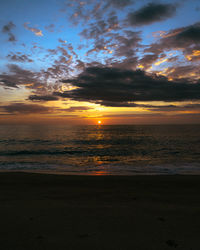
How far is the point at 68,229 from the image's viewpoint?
13.9 feet

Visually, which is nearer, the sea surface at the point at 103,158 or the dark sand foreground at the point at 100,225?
the dark sand foreground at the point at 100,225

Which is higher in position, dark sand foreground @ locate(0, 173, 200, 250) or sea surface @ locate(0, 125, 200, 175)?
dark sand foreground @ locate(0, 173, 200, 250)

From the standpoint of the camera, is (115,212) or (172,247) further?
(115,212)

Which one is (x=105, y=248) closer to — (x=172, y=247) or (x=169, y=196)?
(x=172, y=247)

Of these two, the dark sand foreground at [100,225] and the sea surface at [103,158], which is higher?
the dark sand foreground at [100,225]

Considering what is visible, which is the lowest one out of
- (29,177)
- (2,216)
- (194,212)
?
(29,177)

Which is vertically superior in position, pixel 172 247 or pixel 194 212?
pixel 172 247

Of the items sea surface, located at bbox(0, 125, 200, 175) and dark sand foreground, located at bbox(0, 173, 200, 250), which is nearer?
dark sand foreground, located at bbox(0, 173, 200, 250)

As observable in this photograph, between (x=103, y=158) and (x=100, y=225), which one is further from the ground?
(x=100, y=225)

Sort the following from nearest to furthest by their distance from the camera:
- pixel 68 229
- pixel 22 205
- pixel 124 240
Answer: pixel 124 240
pixel 68 229
pixel 22 205

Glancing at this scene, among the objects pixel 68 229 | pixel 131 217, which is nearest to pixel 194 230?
pixel 131 217

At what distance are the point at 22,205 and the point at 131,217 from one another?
3.97 m

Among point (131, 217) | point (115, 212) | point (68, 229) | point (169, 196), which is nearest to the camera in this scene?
point (68, 229)

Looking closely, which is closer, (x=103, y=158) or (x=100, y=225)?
(x=100, y=225)
